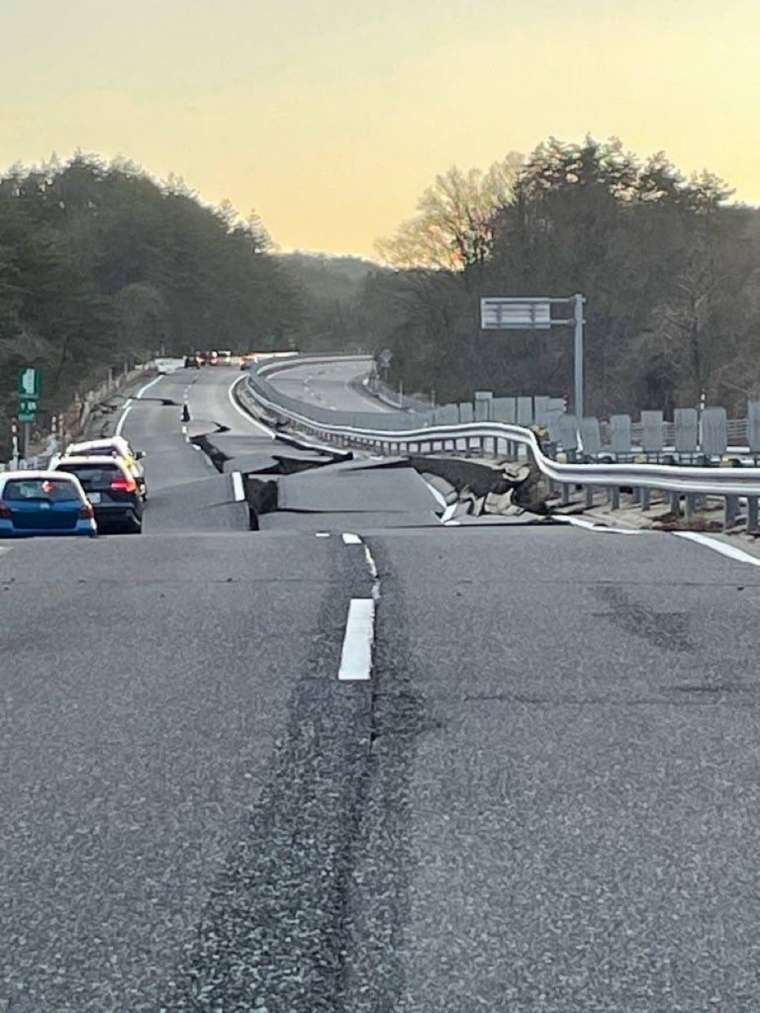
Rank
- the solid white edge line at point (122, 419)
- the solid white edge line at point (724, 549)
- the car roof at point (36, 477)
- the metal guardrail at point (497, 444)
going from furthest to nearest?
the solid white edge line at point (122, 419)
the car roof at point (36, 477)
the metal guardrail at point (497, 444)
the solid white edge line at point (724, 549)

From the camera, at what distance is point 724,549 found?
14.1 m

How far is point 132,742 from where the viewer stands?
6.63 meters

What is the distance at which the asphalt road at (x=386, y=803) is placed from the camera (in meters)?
4.12

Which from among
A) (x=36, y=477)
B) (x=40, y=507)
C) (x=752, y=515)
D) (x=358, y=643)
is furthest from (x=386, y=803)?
(x=36, y=477)

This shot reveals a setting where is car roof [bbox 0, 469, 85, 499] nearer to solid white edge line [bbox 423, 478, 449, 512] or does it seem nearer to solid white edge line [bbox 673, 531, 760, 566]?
solid white edge line [bbox 673, 531, 760, 566]

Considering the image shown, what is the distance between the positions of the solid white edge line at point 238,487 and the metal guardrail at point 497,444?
6.23m

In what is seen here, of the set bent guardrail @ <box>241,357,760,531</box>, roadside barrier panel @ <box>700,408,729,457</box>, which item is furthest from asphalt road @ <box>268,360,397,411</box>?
roadside barrier panel @ <box>700,408,729,457</box>

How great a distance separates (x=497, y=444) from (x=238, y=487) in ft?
22.7

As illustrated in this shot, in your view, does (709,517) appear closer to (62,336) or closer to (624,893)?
(624,893)

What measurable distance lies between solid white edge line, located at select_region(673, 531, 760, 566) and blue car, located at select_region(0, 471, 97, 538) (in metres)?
8.63

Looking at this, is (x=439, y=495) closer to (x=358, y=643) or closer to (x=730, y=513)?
(x=730, y=513)

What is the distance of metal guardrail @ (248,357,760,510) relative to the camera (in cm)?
1758

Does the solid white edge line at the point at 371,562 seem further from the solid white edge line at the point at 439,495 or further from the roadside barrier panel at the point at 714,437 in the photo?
the solid white edge line at the point at 439,495

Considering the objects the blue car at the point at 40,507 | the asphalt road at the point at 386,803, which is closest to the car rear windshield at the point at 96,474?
the blue car at the point at 40,507
